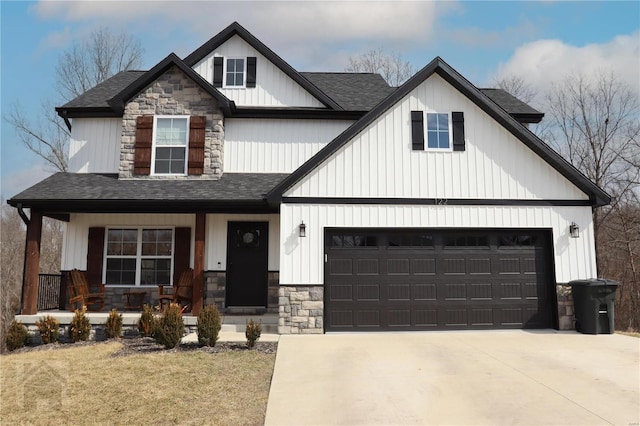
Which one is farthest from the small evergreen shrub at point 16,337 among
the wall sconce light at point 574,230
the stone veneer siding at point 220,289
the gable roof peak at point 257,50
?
the wall sconce light at point 574,230

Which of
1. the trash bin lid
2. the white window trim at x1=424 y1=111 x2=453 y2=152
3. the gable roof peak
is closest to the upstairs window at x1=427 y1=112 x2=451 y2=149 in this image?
the white window trim at x1=424 y1=111 x2=453 y2=152

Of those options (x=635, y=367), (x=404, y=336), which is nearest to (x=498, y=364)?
(x=635, y=367)

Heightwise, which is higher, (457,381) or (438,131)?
(438,131)

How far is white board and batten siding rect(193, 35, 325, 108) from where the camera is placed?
13172 millimetres

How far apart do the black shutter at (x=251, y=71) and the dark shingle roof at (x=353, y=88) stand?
8.52 ft

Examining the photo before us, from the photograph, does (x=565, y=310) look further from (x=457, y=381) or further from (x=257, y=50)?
(x=257, y=50)

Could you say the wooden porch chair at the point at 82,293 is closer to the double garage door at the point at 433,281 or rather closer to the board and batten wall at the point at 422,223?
the board and batten wall at the point at 422,223

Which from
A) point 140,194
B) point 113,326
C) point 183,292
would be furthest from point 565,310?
point 140,194

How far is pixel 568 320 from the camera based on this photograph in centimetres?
999

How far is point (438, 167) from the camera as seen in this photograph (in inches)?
408

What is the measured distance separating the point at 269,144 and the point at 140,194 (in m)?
3.96

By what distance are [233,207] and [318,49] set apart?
44.3 ft

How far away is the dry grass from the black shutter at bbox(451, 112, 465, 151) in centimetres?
658

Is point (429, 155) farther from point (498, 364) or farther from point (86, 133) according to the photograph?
point (86, 133)
